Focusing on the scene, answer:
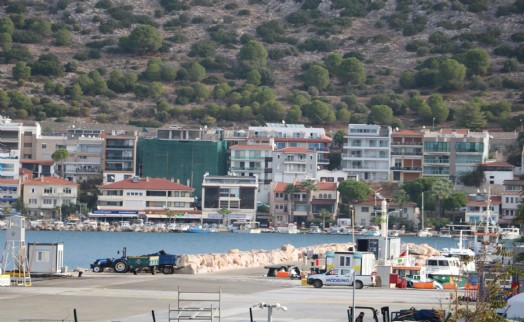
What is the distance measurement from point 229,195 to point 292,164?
9.87 metres

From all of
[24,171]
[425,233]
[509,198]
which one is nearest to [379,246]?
[425,233]

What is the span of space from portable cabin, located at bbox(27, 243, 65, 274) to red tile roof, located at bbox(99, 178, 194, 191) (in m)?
102

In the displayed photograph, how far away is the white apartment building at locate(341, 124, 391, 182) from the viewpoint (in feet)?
557

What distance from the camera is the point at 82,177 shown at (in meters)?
173

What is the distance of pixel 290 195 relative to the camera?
164 metres

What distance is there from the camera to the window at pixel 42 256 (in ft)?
191

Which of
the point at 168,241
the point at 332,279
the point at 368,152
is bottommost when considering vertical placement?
the point at 332,279

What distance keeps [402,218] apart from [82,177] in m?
34.9

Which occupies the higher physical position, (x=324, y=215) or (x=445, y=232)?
(x=324, y=215)

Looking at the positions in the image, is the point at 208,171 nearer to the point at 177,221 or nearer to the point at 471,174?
the point at 177,221

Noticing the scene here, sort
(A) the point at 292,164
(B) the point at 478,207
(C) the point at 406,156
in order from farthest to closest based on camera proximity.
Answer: (C) the point at 406,156, (A) the point at 292,164, (B) the point at 478,207

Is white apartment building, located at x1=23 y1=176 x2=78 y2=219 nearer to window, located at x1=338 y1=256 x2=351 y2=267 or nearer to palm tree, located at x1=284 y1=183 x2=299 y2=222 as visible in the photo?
palm tree, located at x1=284 y1=183 x2=299 y2=222

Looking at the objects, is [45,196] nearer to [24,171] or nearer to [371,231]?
[24,171]

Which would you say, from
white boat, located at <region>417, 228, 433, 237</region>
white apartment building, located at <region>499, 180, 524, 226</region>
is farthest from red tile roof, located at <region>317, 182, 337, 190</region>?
white apartment building, located at <region>499, 180, 524, 226</region>
